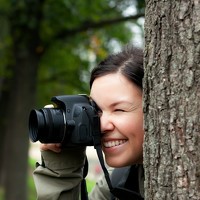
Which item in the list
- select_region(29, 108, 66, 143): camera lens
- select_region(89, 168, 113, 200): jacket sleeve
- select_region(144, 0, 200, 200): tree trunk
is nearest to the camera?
select_region(144, 0, 200, 200): tree trunk

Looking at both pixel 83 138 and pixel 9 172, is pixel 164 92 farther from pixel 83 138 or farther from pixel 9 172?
pixel 9 172

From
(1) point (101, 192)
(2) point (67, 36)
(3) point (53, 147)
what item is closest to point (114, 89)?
(3) point (53, 147)

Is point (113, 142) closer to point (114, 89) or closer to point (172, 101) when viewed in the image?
point (114, 89)

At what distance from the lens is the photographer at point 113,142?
2.26 metres

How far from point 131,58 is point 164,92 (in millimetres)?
678

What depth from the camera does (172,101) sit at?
184 centimetres

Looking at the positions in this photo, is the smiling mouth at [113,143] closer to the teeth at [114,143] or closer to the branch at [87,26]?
the teeth at [114,143]

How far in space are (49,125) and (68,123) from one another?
82mm

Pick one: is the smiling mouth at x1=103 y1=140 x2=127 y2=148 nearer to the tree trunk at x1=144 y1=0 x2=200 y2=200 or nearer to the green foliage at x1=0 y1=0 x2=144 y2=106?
the tree trunk at x1=144 y1=0 x2=200 y2=200

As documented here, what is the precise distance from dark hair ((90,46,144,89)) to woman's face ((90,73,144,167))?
38 mm

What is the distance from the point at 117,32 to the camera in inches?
417

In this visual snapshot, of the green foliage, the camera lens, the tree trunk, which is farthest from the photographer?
the green foliage

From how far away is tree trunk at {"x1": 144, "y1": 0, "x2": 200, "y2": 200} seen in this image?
5.85ft

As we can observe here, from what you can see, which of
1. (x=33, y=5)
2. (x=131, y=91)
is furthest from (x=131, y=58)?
(x=33, y=5)
